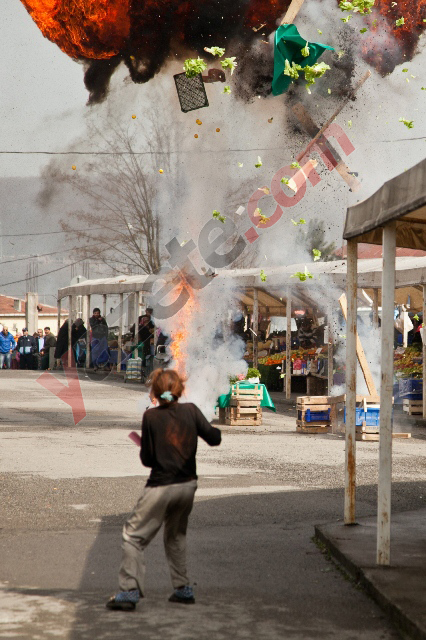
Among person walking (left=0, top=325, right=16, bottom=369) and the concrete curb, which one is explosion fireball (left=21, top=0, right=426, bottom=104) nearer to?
the concrete curb

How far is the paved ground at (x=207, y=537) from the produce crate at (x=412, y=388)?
468cm

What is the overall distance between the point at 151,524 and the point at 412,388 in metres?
16.2

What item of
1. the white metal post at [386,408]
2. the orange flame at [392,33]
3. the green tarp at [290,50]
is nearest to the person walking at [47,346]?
the orange flame at [392,33]

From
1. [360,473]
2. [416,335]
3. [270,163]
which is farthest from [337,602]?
[416,335]

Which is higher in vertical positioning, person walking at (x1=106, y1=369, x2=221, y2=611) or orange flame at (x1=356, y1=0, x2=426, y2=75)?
orange flame at (x1=356, y1=0, x2=426, y2=75)

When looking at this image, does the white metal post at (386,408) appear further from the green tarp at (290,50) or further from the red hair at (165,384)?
the green tarp at (290,50)

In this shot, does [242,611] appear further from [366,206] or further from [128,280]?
[128,280]

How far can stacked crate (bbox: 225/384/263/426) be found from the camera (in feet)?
63.9

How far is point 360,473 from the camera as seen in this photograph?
12.8 m

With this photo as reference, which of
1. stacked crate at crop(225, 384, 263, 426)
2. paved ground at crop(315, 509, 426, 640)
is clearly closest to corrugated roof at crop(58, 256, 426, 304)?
stacked crate at crop(225, 384, 263, 426)

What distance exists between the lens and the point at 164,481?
596 centimetres

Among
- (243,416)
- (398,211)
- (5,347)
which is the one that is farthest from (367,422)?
(5,347)

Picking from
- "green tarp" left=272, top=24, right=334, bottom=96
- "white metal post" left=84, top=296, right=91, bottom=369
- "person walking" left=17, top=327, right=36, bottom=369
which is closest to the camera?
"green tarp" left=272, top=24, right=334, bottom=96

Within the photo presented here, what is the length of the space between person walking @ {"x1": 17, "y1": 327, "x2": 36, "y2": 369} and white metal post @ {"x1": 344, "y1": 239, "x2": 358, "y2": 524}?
38.2 metres
